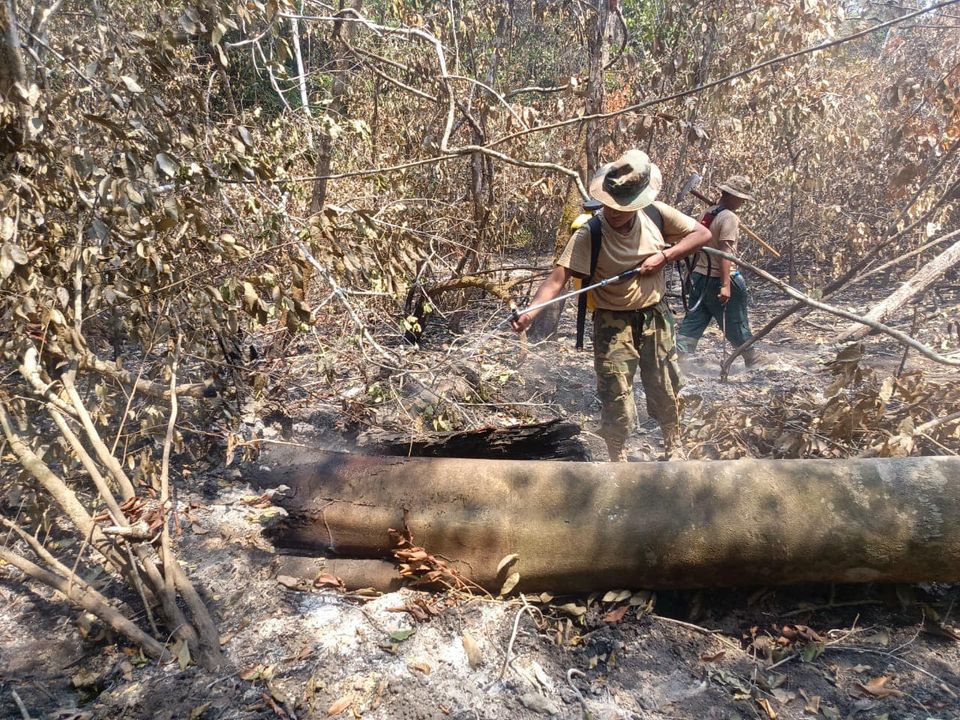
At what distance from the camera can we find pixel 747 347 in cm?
473

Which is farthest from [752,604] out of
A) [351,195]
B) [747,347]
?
[351,195]

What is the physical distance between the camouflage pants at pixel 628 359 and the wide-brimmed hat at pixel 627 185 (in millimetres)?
614

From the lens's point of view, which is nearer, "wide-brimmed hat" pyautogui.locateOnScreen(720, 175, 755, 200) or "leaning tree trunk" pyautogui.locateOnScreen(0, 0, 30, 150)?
"leaning tree trunk" pyautogui.locateOnScreen(0, 0, 30, 150)

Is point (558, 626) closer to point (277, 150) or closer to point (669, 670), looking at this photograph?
point (669, 670)

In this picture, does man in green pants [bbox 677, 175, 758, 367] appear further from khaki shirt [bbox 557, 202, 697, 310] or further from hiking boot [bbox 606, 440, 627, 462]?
hiking boot [bbox 606, 440, 627, 462]

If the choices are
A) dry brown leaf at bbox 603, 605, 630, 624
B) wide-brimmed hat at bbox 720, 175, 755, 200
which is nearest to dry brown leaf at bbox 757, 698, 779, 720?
dry brown leaf at bbox 603, 605, 630, 624

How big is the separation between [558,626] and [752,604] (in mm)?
754

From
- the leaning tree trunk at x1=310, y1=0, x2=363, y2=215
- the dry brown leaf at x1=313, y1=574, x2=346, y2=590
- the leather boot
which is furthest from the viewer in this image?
the leaning tree trunk at x1=310, y1=0, x2=363, y2=215

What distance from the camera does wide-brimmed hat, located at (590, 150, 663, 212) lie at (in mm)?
2859

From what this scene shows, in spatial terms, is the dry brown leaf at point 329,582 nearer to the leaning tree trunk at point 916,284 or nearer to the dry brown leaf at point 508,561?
the dry brown leaf at point 508,561

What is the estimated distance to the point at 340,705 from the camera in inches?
80.7

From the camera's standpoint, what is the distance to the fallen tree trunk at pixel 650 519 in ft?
7.29

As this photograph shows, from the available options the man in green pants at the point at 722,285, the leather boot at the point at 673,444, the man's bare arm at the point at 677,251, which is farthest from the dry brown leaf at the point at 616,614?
the man in green pants at the point at 722,285

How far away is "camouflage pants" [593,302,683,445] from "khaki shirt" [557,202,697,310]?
99 millimetres
